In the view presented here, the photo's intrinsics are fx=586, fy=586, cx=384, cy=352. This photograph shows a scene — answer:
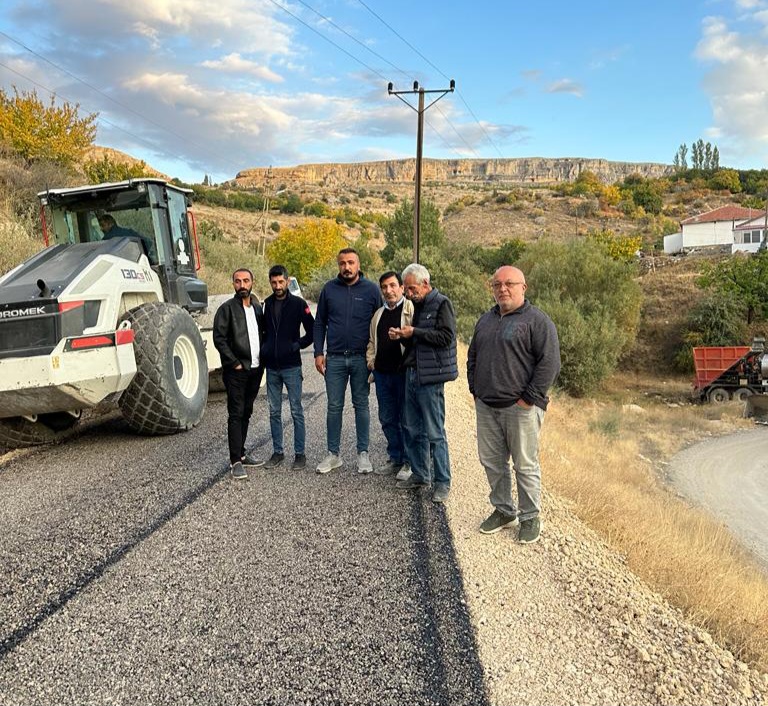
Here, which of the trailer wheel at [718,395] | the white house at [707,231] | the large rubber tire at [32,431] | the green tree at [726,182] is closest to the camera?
the large rubber tire at [32,431]

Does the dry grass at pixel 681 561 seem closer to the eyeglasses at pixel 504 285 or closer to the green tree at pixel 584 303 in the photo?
the eyeglasses at pixel 504 285

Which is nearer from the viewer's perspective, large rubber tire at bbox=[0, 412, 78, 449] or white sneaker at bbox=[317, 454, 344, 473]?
white sneaker at bbox=[317, 454, 344, 473]

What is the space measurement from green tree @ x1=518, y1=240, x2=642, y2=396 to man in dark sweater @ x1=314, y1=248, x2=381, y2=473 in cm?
2501

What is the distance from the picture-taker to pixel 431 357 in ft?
16.3

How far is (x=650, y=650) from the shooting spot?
10.2ft

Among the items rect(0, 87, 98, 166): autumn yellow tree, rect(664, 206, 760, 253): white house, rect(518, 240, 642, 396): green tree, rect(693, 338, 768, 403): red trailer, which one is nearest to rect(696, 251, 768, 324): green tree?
rect(518, 240, 642, 396): green tree

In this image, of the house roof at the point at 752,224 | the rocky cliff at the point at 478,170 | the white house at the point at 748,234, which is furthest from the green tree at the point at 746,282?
the rocky cliff at the point at 478,170

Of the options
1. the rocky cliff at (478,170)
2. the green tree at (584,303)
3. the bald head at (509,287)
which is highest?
the rocky cliff at (478,170)

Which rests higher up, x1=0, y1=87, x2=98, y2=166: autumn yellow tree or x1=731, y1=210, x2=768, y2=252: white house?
x1=0, y1=87, x2=98, y2=166: autumn yellow tree

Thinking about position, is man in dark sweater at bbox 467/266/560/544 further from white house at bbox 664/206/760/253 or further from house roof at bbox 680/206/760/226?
house roof at bbox 680/206/760/226

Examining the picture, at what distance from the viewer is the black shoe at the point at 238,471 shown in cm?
544

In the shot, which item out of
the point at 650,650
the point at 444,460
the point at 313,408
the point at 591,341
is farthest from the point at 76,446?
the point at 591,341

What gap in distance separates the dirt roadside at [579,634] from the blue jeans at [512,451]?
0.93 ft

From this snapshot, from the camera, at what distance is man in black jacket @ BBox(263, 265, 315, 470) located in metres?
5.72
